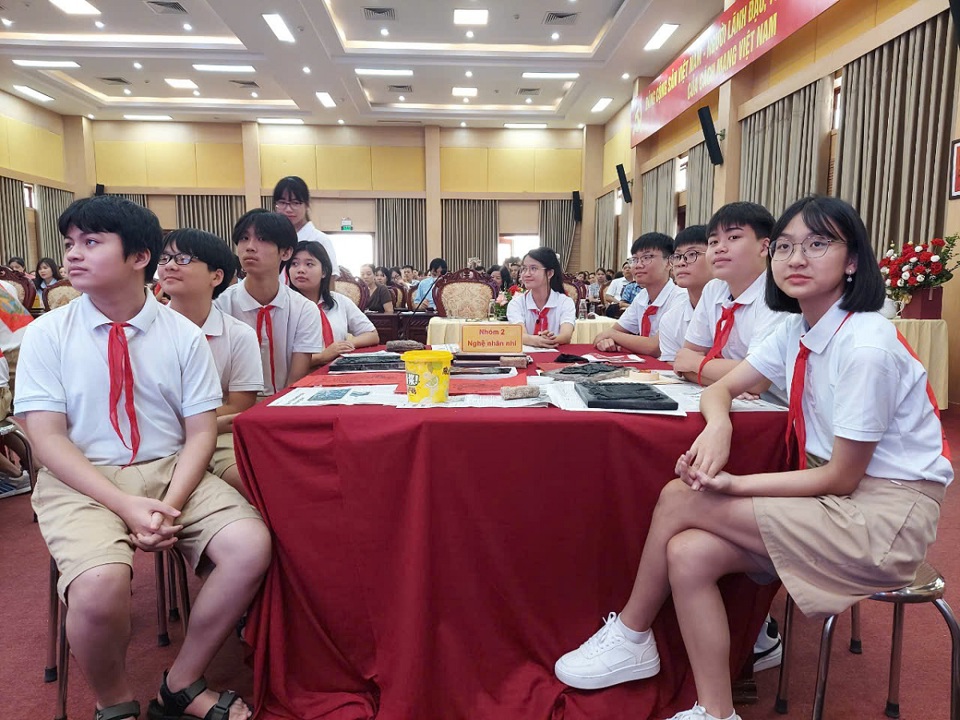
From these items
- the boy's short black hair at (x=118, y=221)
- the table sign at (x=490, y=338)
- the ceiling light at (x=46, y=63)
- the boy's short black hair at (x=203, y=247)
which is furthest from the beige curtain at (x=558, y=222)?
the boy's short black hair at (x=118, y=221)

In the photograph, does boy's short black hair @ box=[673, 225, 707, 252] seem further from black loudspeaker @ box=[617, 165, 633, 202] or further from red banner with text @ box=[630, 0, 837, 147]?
black loudspeaker @ box=[617, 165, 633, 202]

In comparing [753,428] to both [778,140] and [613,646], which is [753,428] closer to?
[613,646]

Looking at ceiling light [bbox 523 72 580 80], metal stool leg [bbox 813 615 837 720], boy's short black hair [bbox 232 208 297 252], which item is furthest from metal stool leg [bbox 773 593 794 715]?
ceiling light [bbox 523 72 580 80]

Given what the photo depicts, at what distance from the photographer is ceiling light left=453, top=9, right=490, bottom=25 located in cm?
781

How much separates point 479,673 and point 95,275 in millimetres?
1165

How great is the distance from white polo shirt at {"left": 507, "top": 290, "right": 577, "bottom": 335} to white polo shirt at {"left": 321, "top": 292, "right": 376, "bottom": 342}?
41.2 inches

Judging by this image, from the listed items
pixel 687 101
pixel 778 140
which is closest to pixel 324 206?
pixel 687 101

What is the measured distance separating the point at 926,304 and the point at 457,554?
3.81 metres

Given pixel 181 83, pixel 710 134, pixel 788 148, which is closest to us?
pixel 788 148

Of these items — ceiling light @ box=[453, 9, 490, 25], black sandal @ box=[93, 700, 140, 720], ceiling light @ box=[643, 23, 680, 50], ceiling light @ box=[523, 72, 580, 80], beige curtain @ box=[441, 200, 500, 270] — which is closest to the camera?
black sandal @ box=[93, 700, 140, 720]

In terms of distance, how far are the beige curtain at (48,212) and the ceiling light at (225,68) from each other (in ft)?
13.6

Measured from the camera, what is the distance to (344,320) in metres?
2.79

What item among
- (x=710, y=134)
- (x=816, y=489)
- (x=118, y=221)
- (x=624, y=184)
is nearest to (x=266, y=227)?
(x=118, y=221)

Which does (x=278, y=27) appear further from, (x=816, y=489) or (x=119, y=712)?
(x=816, y=489)
